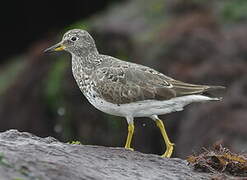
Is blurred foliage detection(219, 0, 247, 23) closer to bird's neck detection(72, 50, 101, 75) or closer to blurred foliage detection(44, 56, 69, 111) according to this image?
blurred foliage detection(44, 56, 69, 111)

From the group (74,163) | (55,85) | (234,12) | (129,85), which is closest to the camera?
(74,163)

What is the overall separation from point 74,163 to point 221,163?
2.47 m

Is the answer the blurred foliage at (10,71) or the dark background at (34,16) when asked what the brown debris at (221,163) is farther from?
the dark background at (34,16)

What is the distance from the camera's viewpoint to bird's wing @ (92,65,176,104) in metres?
12.6

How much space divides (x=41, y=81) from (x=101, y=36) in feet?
8.12

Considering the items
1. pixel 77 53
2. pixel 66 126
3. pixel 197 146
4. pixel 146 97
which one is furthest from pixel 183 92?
pixel 66 126

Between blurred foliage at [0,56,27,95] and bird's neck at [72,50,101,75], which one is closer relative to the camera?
bird's neck at [72,50,101,75]

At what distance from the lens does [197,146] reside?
1955 centimetres

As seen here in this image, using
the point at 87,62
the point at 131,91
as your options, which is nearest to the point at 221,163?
the point at 131,91

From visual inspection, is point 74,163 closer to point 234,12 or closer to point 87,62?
point 87,62

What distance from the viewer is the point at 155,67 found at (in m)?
22.2

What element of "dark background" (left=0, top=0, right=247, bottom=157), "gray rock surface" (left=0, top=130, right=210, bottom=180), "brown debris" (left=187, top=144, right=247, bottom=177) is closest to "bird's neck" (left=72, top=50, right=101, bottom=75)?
"gray rock surface" (left=0, top=130, right=210, bottom=180)

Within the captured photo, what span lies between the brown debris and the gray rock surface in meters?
0.18

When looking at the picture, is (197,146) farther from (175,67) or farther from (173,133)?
(175,67)
